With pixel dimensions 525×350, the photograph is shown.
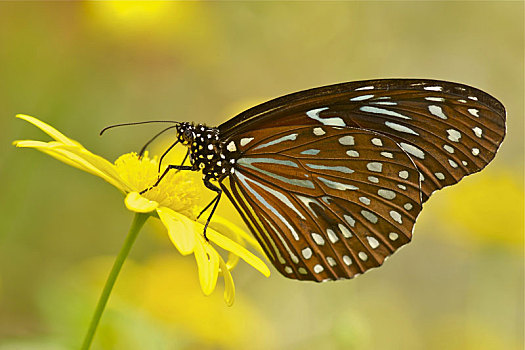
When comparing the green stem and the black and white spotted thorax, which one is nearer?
the green stem

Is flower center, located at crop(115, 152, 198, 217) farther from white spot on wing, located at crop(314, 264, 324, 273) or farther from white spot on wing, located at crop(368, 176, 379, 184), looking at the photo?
white spot on wing, located at crop(368, 176, 379, 184)

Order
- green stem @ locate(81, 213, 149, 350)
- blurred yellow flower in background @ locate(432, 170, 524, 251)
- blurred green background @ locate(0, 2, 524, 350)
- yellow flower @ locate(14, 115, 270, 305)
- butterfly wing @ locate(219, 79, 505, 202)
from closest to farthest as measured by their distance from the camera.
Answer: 1. green stem @ locate(81, 213, 149, 350)
2. yellow flower @ locate(14, 115, 270, 305)
3. butterfly wing @ locate(219, 79, 505, 202)
4. blurred green background @ locate(0, 2, 524, 350)
5. blurred yellow flower in background @ locate(432, 170, 524, 251)

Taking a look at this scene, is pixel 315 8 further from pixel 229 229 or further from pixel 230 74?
pixel 229 229

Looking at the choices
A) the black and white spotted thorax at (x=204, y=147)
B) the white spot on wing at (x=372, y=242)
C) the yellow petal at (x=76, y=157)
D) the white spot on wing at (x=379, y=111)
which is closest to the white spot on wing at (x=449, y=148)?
the white spot on wing at (x=379, y=111)

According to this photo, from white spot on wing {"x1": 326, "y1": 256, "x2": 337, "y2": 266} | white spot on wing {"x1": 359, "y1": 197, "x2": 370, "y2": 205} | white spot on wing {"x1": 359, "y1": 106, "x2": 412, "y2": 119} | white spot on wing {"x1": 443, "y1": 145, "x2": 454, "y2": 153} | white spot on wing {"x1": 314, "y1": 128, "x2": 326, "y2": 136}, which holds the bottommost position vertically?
white spot on wing {"x1": 326, "y1": 256, "x2": 337, "y2": 266}

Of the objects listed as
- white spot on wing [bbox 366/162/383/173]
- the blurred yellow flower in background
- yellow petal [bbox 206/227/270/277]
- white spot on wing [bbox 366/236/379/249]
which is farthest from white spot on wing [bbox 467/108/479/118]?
the blurred yellow flower in background

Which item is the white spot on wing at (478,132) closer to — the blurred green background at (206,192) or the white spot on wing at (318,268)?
the white spot on wing at (318,268)

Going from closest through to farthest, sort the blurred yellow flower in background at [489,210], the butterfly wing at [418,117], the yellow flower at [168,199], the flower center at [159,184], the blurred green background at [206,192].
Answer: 1. the yellow flower at [168,199]
2. the flower center at [159,184]
3. the butterfly wing at [418,117]
4. the blurred green background at [206,192]
5. the blurred yellow flower in background at [489,210]

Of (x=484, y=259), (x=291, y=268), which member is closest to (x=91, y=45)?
(x=291, y=268)
